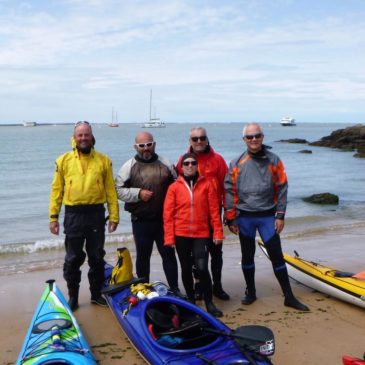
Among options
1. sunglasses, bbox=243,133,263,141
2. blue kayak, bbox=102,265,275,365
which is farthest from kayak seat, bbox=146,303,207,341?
sunglasses, bbox=243,133,263,141

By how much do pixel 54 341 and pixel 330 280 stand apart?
131 inches

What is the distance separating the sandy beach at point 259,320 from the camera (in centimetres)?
415

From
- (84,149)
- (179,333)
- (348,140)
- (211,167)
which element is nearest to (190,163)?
(211,167)

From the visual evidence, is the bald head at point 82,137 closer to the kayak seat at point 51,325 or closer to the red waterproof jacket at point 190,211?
the red waterproof jacket at point 190,211

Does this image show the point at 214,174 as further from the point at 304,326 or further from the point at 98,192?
the point at 304,326

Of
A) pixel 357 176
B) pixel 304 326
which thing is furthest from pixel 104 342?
pixel 357 176

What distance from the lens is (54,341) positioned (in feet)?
11.7

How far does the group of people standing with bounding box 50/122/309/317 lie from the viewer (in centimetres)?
478

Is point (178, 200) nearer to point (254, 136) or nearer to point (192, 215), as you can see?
point (192, 215)

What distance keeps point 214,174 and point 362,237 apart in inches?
229

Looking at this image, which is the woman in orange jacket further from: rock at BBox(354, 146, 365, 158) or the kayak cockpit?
rock at BBox(354, 146, 365, 158)

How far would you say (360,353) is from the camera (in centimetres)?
409

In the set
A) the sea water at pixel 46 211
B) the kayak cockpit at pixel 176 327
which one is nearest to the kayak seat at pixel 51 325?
the kayak cockpit at pixel 176 327

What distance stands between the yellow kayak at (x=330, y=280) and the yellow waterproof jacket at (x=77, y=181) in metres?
2.18
